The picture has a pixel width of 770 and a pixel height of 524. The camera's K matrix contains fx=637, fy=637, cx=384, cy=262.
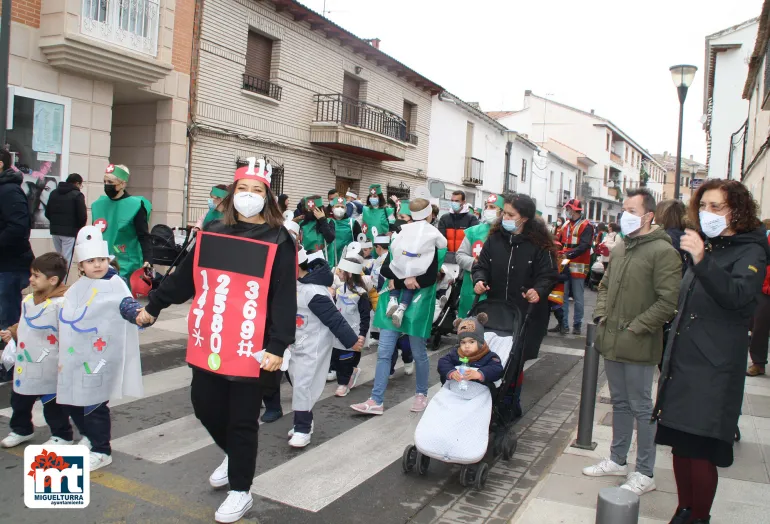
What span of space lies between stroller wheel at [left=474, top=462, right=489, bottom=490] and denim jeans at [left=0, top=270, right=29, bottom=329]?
4.80 m

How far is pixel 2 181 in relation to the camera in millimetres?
5949

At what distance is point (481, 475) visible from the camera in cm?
416

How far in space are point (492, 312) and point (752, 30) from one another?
23.7 meters

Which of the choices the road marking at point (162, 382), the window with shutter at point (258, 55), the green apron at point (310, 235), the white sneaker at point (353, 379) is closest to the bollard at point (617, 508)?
the white sneaker at point (353, 379)

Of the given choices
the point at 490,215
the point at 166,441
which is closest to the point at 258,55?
the point at 490,215

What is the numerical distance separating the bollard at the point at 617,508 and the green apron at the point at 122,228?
513 centimetres

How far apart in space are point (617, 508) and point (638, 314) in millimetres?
1653

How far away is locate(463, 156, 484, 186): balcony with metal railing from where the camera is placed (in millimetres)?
28172

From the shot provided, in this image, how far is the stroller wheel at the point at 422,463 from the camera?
4.31m

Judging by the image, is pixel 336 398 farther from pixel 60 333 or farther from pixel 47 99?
pixel 47 99

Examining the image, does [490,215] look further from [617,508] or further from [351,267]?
[617,508]

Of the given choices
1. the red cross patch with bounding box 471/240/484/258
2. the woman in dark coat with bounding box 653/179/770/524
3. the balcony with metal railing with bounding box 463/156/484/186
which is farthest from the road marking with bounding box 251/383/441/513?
the balcony with metal railing with bounding box 463/156/484/186

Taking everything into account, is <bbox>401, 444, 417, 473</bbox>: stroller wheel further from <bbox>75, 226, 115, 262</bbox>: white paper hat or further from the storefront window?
the storefront window

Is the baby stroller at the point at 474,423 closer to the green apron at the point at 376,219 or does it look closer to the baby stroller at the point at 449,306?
the baby stroller at the point at 449,306
